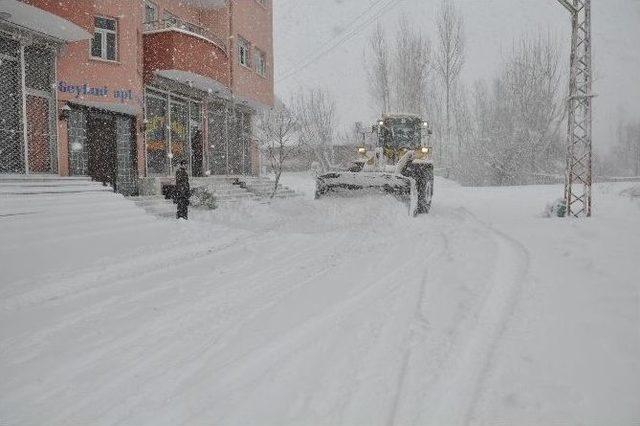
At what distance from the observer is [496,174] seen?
32875mm

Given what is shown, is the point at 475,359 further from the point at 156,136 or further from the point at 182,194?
the point at 156,136

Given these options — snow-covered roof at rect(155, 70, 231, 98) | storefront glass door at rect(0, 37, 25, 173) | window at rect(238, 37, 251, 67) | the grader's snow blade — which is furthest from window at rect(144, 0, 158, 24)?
the grader's snow blade

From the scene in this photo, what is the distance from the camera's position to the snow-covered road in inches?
→ 92.8

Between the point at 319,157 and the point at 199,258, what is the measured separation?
3180 cm

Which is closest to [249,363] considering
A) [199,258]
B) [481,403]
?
[481,403]

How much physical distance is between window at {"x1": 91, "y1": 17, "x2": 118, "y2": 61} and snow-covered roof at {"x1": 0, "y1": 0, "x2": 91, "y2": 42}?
4.06 feet

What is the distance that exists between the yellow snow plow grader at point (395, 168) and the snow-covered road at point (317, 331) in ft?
11.9

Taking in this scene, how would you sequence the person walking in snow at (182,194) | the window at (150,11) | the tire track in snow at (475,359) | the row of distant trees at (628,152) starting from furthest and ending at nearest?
the row of distant trees at (628,152) → the window at (150,11) → the person walking in snow at (182,194) → the tire track in snow at (475,359)

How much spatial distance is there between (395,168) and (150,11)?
10229 millimetres

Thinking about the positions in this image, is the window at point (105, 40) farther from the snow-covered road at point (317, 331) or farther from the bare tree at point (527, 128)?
the bare tree at point (527, 128)

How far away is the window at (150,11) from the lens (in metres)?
13.9

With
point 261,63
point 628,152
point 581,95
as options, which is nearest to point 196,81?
point 261,63

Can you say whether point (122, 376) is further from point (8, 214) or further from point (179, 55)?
point (179, 55)

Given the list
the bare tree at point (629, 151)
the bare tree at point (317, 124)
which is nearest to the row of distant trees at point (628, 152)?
the bare tree at point (629, 151)
